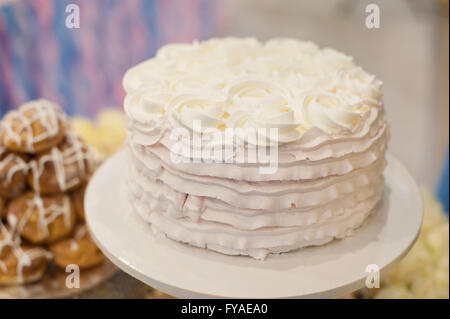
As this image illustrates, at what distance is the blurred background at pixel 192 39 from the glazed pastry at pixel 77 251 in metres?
0.92

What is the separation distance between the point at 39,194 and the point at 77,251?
213 millimetres

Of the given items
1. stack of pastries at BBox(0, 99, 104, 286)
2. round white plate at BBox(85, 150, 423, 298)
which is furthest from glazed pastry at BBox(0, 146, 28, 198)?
round white plate at BBox(85, 150, 423, 298)

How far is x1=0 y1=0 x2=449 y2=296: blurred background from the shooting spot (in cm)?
214

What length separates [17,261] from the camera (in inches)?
58.3

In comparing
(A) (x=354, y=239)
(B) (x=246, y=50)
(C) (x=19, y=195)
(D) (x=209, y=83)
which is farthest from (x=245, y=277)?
(C) (x=19, y=195)

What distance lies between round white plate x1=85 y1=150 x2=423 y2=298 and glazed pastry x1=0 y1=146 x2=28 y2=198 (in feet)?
1.13

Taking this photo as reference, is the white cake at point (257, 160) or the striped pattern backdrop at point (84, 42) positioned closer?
the white cake at point (257, 160)

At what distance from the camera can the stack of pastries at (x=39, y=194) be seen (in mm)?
1474

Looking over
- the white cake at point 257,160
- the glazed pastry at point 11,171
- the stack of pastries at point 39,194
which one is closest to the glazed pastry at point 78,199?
the stack of pastries at point 39,194

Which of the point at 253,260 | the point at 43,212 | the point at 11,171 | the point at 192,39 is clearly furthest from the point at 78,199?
the point at 192,39

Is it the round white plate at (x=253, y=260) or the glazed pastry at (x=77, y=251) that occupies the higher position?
the round white plate at (x=253, y=260)

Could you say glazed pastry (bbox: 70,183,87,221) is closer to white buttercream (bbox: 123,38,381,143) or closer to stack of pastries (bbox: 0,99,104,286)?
stack of pastries (bbox: 0,99,104,286)

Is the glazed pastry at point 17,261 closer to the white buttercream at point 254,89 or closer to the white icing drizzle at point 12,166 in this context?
the white icing drizzle at point 12,166
